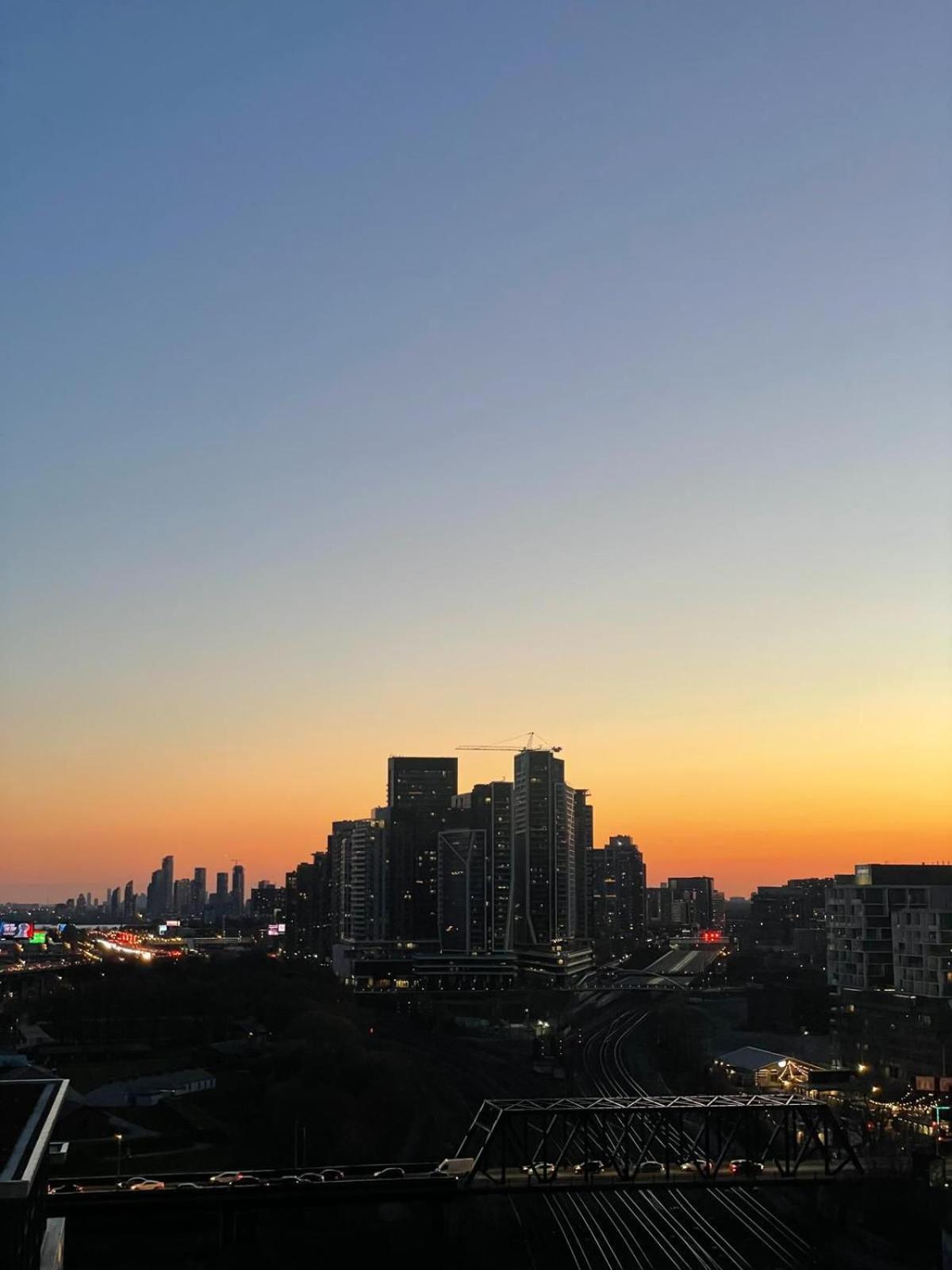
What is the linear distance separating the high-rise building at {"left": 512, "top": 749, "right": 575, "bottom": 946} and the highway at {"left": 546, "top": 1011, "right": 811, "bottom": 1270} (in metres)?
101

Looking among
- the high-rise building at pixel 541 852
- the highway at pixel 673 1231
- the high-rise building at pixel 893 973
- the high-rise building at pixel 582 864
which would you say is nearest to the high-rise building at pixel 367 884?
the high-rise building at pixel 541 852

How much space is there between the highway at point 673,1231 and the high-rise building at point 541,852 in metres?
101

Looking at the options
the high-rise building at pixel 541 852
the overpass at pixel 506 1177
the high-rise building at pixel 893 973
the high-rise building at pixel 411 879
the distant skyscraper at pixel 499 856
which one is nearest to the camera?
the overpass at pixel 506 1177

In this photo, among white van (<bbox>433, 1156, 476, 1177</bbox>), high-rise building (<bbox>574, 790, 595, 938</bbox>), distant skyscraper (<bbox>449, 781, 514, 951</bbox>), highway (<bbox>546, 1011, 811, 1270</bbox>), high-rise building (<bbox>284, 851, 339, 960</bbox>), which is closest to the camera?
white van (<bbox>433, 1156, 476, 1177</bbox>)

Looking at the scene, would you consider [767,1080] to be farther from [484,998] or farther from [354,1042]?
[484,998]

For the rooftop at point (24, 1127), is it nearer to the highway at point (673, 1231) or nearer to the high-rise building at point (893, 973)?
the highway at point (673, 1231)

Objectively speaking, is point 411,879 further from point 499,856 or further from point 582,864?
point 582,864

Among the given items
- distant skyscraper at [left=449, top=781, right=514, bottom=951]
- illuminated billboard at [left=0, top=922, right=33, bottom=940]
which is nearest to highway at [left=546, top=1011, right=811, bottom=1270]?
distant skyscraper at [left=449, top=781, right=514, bottom=951]

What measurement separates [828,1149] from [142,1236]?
69.4ft

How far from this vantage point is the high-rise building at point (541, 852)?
146 m

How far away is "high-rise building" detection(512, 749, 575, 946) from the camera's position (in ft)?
481

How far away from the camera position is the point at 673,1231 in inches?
1521

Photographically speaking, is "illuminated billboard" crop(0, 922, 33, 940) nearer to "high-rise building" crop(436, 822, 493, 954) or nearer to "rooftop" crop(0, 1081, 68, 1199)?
"high-rise building" crop(436, 822, 493, 954)

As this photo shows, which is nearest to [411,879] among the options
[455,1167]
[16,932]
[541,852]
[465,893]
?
[465,893]
